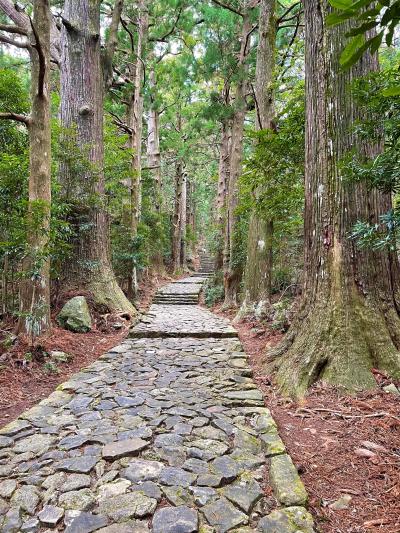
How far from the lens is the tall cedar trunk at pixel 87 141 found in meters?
7.02

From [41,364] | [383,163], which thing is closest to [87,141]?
[41,364]

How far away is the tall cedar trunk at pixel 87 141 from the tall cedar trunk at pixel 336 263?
449cm

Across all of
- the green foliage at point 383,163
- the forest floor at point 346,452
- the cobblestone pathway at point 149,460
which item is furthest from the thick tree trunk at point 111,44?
the forest floor at point 346,452

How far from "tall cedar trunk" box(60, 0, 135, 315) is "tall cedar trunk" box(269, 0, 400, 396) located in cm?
449

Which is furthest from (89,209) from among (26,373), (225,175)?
(225,175)

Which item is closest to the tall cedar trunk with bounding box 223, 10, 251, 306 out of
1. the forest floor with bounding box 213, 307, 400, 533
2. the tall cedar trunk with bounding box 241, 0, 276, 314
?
Answer: the tall cedar trunk with bounding box 241, 0, 276, 314

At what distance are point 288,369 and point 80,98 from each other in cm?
674

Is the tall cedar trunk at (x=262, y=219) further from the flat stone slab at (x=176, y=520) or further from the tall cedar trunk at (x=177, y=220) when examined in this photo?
the tall cedar trunk at (x=177, y=220)

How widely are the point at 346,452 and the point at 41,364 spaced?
11.2 feet

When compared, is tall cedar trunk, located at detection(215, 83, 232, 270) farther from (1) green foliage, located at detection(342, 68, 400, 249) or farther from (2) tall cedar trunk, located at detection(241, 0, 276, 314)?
(1) green foliage, located at detection(342, 68, 400, 249)

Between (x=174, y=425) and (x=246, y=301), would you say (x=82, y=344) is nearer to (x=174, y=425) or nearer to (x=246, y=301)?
(x=174, y=425)

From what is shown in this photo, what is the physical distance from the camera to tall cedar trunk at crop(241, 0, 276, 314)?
728 cm

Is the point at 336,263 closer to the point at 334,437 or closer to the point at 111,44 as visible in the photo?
the point at 334,437

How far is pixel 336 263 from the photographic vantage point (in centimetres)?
355
